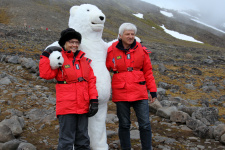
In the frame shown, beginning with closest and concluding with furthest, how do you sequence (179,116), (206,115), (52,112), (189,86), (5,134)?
(5,134) → (52,112) → (179,116) → (206,115) → (189,86)

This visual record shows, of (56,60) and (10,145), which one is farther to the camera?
(10,145)

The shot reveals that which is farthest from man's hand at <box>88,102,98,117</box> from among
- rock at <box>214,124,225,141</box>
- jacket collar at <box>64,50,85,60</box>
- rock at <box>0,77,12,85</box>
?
rock at <box>0,77,12,85</box>

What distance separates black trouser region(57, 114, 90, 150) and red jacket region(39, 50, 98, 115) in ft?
0.44

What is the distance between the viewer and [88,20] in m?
4.30

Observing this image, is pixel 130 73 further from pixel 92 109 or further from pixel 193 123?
pixel 193 123

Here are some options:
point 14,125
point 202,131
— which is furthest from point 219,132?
point 14,125

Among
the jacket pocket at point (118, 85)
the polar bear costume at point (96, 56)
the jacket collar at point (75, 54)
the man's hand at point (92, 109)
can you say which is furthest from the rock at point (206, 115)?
the jacket collar at point (75, 54)

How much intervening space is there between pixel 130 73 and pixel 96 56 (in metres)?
0.77

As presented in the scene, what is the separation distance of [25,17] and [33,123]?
109 ft

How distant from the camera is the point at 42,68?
3.39m

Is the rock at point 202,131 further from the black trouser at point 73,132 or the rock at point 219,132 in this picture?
the black trouser at point 73,132

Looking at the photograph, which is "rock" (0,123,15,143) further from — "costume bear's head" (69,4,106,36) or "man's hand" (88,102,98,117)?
"costume bear's head" (69,4,106,36)

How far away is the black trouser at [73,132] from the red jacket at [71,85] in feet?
0.44

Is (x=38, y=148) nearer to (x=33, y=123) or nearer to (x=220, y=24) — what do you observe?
(x=33, y=123)
